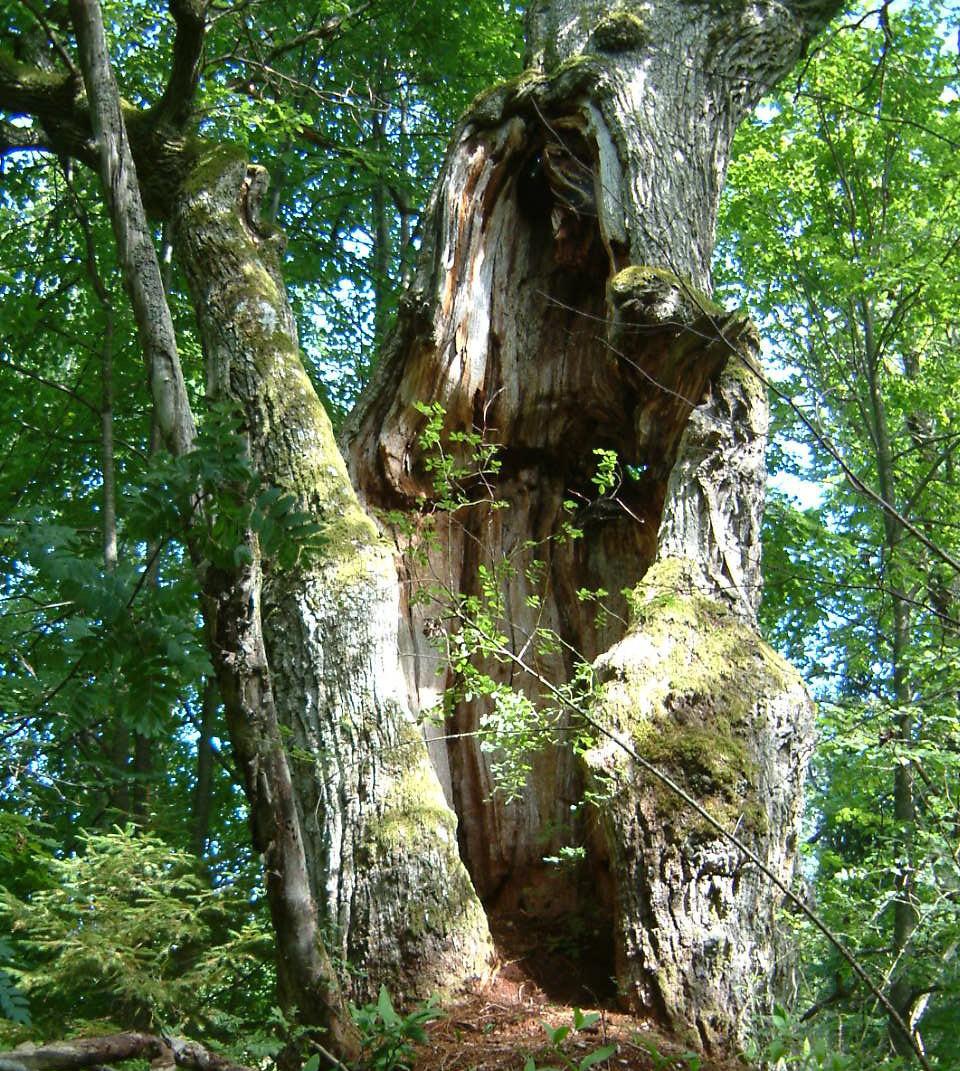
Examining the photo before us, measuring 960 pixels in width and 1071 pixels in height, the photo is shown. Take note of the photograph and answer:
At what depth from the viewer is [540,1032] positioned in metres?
3.65

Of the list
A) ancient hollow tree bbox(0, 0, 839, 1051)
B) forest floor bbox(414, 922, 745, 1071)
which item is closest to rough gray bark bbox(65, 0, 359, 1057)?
ancient hollow tree bbox(0, 0, 839, 1051)

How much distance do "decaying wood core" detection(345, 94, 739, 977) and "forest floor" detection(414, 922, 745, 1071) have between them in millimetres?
444

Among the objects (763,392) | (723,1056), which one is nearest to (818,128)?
(763,392)

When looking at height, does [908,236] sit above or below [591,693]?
above

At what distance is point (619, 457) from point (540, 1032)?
10.00 feet

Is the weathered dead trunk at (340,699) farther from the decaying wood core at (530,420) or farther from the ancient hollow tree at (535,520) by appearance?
the decaying wood core at (530,420)

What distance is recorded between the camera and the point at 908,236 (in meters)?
10.2

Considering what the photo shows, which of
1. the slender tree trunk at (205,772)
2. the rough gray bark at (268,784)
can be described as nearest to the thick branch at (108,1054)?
the rough gray bark at (268,784)

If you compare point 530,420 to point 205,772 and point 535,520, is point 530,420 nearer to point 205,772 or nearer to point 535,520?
point 535,520

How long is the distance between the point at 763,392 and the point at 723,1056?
299 centimetres

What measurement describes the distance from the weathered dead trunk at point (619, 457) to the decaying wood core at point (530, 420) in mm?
14

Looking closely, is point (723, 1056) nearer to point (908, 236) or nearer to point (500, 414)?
point (500, 414)

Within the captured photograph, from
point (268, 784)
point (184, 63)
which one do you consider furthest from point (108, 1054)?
point (184, 63)

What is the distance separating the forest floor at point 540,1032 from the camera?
11.1 feet
